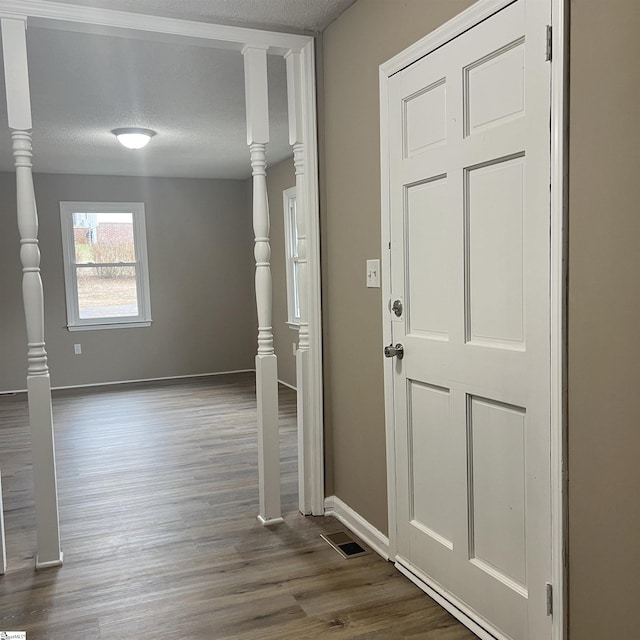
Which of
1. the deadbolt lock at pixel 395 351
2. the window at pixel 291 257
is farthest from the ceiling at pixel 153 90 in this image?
the deadbolt lock at pixel 395 351

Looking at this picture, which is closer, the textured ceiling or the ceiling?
the textured ceiling

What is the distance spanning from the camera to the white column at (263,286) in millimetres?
2850

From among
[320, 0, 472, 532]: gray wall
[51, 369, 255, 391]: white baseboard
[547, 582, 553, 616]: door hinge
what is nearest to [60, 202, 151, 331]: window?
[51, 369, 255, 391]: white baseboard

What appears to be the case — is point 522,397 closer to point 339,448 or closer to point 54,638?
point 339,448

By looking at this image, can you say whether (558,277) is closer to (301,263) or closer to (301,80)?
(301,263)

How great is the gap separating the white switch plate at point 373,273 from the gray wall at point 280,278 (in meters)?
3.92

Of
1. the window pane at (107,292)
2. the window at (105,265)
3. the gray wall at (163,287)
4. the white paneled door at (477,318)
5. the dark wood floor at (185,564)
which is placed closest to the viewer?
the white paneled door at (477,318)

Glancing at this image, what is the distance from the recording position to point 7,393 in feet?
22.0

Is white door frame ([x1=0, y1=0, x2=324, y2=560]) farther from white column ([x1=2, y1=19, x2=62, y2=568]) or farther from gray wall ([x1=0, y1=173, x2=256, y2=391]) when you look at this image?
gray wall ([x1=0, y1=173, x2=256, y2=391])

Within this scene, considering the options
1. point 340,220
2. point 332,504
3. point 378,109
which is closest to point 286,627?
point 332,504

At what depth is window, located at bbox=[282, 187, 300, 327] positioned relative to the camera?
6.58m

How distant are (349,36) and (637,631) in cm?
240

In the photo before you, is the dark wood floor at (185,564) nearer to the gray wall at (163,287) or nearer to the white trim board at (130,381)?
the white trim board at (130,381)

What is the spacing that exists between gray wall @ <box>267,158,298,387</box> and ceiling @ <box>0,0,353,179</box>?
425 millimetres
